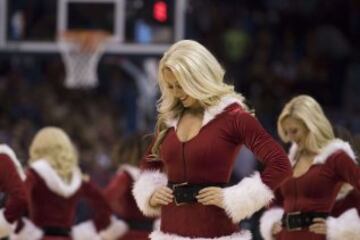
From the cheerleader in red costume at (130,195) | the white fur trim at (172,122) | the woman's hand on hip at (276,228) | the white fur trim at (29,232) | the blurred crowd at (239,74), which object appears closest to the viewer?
the white fur trim at (172,122)

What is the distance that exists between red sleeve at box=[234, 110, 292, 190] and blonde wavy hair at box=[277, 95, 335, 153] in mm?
1593

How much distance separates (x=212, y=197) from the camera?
557 centimetres

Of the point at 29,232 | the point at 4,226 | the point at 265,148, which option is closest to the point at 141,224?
the point at 29,232

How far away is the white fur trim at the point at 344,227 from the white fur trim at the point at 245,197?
4.83 feet

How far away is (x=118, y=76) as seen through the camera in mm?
17062

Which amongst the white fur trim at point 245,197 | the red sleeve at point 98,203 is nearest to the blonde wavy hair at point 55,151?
the red sleeve at point 98,203

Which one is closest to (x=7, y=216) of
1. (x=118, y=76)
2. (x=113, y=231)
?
(x=113, y=231)

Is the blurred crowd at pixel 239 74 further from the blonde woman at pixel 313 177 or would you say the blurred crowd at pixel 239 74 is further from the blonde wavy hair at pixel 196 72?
the blonde wavy hair at pixel 196 72

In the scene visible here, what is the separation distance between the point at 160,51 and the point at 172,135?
7.44 meters

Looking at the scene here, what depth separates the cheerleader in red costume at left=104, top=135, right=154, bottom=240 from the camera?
913 cm

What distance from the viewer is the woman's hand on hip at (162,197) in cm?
575

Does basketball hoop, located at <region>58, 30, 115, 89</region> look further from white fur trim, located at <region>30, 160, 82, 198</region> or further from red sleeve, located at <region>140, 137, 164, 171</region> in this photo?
red sleeve, located at <region>140, 137, 164, 171</region>

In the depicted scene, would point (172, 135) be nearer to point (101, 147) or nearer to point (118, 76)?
point (101, 147)

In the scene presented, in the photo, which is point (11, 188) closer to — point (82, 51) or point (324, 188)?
point (324, 188)
